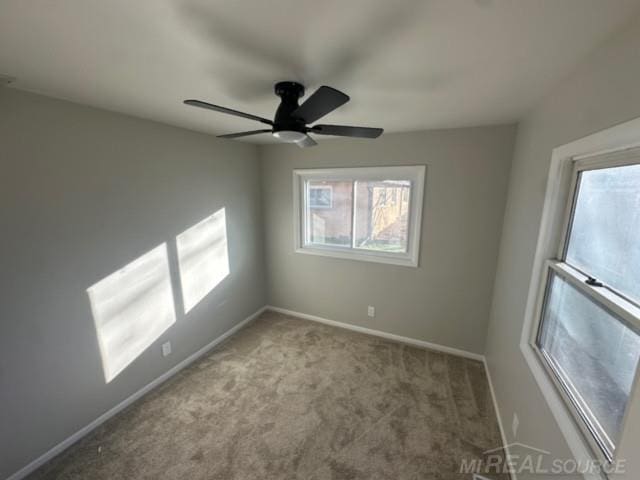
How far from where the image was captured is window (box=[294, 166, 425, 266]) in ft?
9.15

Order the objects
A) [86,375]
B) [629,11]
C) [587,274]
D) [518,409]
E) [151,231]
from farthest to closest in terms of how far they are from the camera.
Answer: [151,231], [86,375], [518,409], [587,274], [629,11]

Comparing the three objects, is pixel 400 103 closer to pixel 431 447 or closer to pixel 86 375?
pixel 431 447

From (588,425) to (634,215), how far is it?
832 mm

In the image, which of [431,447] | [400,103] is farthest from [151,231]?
[431,447]

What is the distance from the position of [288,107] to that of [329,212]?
1.87 meters

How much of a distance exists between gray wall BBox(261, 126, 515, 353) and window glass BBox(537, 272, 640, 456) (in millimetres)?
1136

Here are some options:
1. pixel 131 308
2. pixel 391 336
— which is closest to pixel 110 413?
pixel 131 308

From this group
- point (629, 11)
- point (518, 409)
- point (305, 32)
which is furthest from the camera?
point (518, 409)

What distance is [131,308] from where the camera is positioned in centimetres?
210

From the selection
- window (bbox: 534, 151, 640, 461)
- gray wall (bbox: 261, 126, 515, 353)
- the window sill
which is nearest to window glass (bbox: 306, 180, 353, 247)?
the window sill

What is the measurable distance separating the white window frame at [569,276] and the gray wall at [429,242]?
3.17 ft

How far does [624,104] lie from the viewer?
3.01ft

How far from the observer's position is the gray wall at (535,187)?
3.14 ft

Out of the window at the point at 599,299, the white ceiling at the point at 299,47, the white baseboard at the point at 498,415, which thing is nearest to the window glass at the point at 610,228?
the window at the point at 599,299
